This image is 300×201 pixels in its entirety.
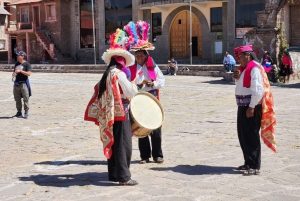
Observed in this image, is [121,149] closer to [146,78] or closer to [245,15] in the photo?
[146,78]

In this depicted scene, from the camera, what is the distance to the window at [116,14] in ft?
117

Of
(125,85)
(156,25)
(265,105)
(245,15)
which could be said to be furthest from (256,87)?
(156,25)

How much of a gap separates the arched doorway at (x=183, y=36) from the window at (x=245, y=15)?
340 cm

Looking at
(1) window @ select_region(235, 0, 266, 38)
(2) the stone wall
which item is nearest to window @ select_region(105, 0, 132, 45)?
(1) window @ select_region(235, 0, 266, 38)

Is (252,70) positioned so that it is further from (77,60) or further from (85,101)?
(77,60)

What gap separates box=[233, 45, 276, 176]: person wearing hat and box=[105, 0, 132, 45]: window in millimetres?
30045

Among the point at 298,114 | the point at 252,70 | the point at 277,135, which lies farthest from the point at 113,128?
the point at 298,114

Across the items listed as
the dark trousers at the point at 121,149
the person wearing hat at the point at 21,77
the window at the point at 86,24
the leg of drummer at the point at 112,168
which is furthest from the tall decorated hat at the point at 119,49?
the window at the point at 86,24

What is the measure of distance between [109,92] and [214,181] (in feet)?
5.20

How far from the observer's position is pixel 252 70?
19.1 feet

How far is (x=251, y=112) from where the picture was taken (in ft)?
19.0

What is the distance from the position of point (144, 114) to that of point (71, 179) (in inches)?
46.4

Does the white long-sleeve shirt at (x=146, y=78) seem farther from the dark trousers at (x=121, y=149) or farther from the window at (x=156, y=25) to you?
the window at (x=156, y=25)

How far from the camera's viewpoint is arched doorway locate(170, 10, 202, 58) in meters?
32.8
